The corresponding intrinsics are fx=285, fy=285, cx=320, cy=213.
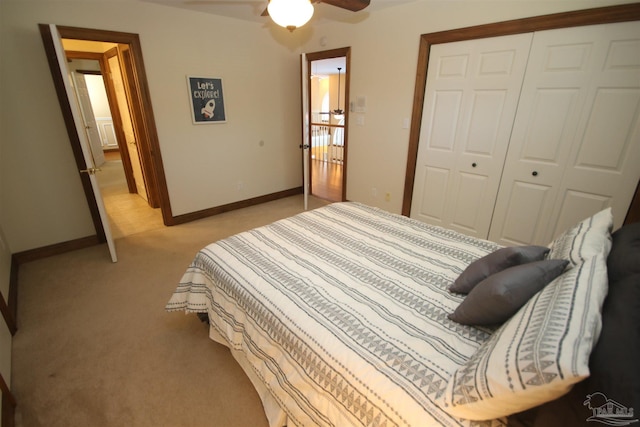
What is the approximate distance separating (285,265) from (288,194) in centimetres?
322

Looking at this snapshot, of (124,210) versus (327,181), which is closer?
(124,210)

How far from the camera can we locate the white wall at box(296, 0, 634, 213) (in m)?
2.64

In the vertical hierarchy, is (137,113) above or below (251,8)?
below

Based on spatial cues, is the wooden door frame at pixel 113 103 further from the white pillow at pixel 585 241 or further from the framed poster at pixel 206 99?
the white pillow at pixel 585 241

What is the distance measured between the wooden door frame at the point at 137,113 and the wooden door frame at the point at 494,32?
2.89 meters

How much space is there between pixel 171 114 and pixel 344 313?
3162mm

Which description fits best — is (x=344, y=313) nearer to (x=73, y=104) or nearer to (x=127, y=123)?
(x=73, y=104)

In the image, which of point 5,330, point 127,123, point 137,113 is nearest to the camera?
point 5,330

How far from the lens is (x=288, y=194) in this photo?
4.75 metres

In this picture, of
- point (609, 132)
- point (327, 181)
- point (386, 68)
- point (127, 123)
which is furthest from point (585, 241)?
point (127, 123)

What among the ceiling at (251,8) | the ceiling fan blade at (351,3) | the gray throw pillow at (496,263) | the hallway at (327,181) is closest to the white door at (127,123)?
the ceiling at (251,8)

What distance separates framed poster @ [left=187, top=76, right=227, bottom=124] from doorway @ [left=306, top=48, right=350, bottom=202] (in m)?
1.18

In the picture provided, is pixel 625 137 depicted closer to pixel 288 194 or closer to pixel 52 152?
pixel 288 194

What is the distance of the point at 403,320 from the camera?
119cm
